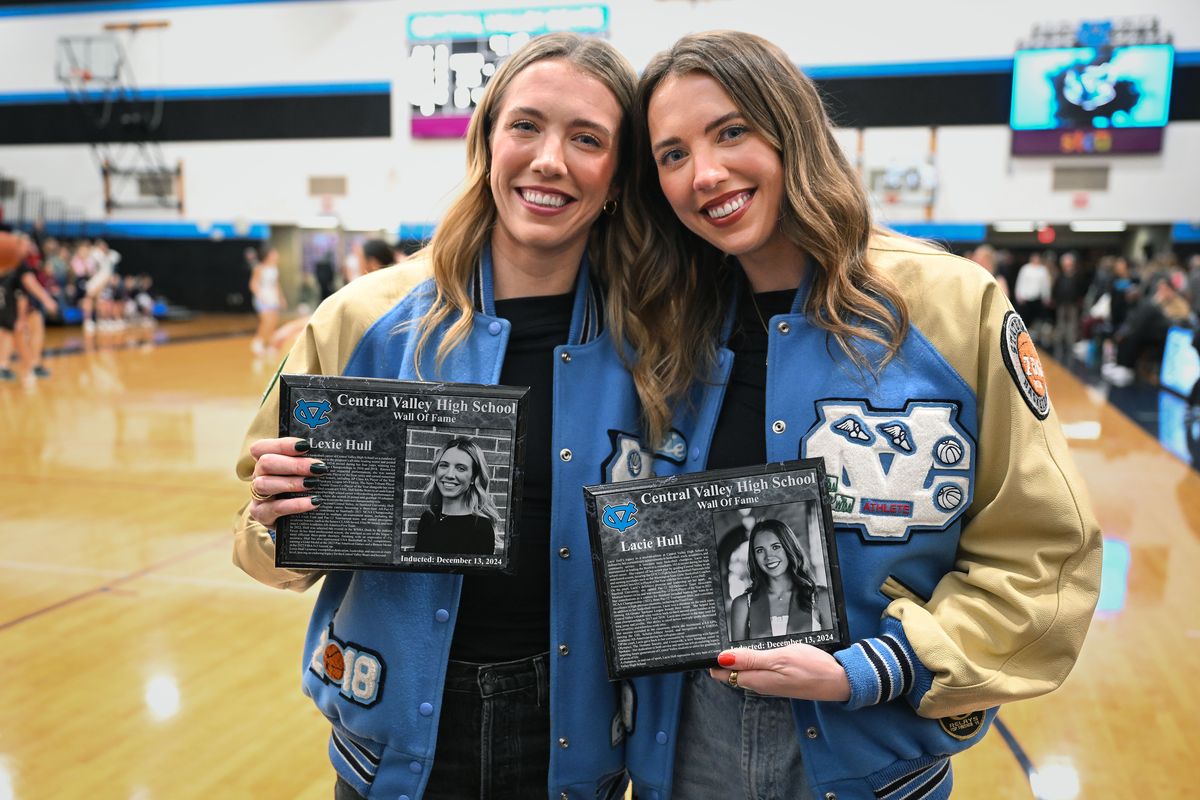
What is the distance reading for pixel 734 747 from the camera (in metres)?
1.57

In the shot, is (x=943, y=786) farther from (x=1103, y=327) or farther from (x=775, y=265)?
(x=1103, y=327)

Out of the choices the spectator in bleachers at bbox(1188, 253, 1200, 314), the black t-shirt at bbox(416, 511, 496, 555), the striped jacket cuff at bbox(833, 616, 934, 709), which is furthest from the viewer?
the spectator in bleachers at bbox(1188, 253, 1200, 314)

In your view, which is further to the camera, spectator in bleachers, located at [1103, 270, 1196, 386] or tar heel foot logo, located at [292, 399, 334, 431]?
spectator in bleachers, located at [1103, 270, 1196, 386]

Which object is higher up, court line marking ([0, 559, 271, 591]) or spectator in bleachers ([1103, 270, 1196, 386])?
spectator in bleachers ([1103, 270, 1196, 386])

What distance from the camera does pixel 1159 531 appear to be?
18.2ft

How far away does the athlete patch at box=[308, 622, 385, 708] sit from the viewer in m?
1.61

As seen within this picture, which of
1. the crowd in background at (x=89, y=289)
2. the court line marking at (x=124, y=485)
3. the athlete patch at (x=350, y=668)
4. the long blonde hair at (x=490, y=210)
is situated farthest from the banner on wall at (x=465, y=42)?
the athlete patch at (x=350, y=668)

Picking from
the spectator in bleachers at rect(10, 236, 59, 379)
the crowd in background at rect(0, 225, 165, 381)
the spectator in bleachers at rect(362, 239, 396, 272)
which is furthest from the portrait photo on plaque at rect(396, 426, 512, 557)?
the crowd in background at rect(0, 225, 165, 381)

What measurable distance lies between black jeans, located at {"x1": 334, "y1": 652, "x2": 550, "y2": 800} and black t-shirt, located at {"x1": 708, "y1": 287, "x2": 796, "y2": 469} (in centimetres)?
49

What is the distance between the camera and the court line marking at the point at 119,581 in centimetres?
420

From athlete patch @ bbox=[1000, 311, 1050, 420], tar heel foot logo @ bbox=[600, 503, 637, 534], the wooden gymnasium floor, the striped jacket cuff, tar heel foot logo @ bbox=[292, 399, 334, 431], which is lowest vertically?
the wooden gymnasium floor

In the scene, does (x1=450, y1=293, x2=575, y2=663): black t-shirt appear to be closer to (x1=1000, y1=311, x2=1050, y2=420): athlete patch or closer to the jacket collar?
the jacket collar

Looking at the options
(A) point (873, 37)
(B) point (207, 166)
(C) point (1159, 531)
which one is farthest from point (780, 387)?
(B) point (207, 166)

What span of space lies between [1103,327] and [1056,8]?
5631mm
